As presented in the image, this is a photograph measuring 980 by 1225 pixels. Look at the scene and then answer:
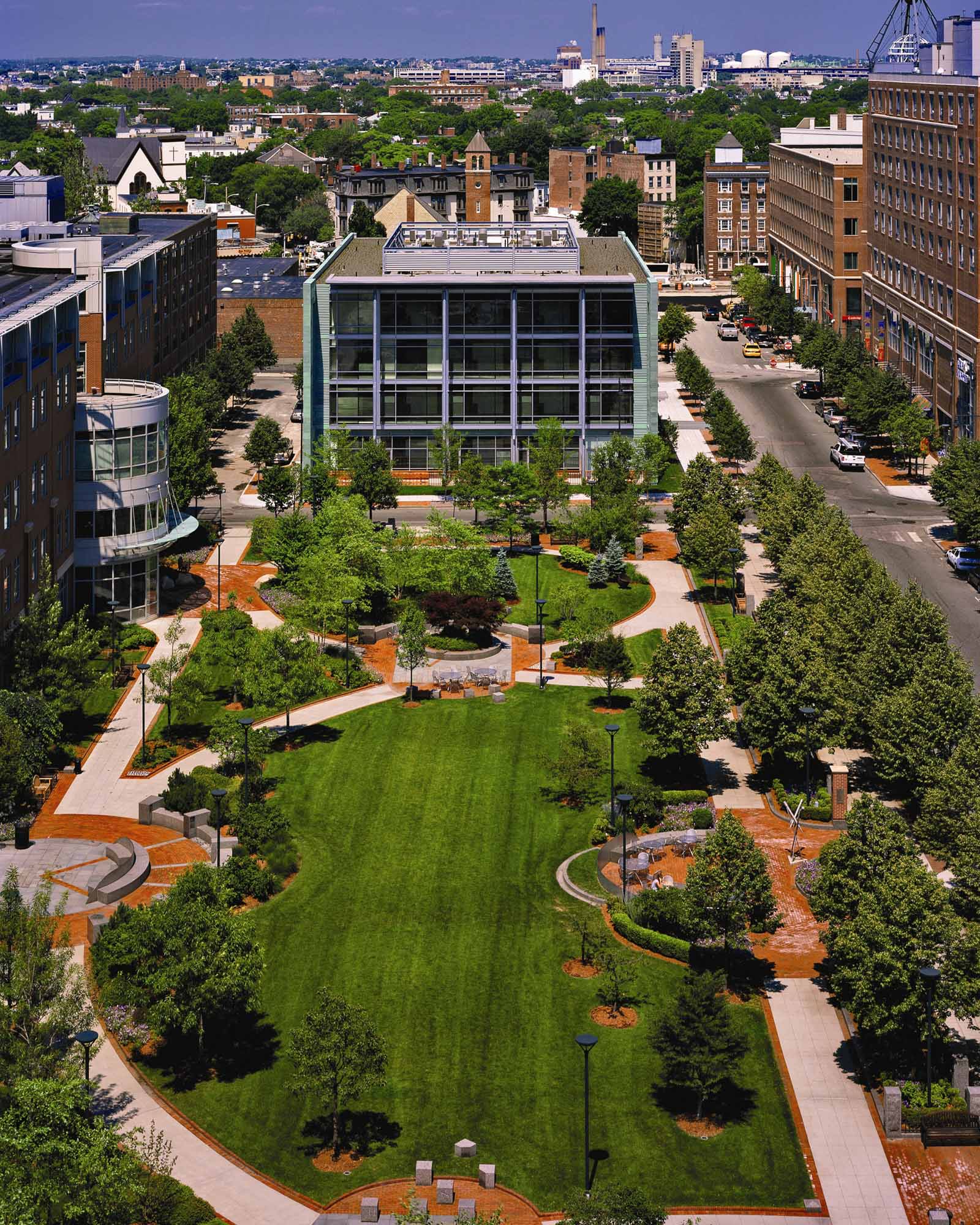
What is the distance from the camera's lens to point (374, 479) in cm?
10175

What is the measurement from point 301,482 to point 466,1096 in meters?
59.8

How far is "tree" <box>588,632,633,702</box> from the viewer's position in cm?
7500

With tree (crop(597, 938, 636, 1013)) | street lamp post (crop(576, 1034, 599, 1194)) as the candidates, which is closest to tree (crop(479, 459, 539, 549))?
tree (crop(597, 938, 636, 1013))

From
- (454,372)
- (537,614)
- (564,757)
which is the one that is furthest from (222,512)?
(564,757)

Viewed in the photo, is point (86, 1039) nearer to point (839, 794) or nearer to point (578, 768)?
point (578, 768)

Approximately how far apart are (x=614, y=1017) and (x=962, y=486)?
53.4 metres

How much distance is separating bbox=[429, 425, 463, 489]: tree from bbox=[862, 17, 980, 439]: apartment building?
33.0 metres

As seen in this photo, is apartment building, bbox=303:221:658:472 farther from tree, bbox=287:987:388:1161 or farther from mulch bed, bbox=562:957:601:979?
tree, bbox=287:987:388:1161

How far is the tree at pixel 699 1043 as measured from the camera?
4409cm

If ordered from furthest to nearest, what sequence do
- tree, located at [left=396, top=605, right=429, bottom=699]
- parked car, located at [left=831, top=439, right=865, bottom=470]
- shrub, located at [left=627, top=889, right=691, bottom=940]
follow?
1. parked car, located at [left=831, top=439, right=865, bottom=470]
2. tree, located at [left=396, top=605, right=429, bottom=699]
3. shrub, located at [left=627, top=889, right=691, bottom=940]

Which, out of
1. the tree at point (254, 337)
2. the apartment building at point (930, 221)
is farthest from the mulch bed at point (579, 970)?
the tree at point (254, 337)

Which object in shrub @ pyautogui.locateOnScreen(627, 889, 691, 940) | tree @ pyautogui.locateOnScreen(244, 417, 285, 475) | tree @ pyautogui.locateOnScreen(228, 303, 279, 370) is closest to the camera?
shrub @ pyautogui.locateOnScreen(627, 889, 691, 940)

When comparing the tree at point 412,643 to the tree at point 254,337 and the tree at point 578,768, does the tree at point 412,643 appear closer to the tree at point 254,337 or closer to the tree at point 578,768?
the tree at point 578,768

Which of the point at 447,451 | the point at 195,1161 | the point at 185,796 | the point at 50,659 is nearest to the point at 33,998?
the point at 195,1161
